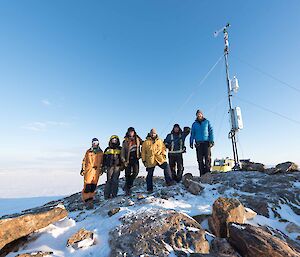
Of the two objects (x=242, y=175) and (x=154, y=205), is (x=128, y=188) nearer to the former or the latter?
(x=154, y=205)

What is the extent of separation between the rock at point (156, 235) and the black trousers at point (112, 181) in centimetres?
299

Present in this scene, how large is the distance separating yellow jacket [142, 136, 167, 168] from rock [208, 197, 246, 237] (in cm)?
327

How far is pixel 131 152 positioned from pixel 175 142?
190 cm

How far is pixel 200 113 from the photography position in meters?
10.1

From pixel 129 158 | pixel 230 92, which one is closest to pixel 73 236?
pixel 129 158

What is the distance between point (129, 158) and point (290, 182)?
19.9 feet

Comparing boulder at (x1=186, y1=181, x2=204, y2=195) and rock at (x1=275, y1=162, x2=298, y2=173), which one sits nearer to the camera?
boulder at (x1=186, y1=181, x2=204, y2=195)

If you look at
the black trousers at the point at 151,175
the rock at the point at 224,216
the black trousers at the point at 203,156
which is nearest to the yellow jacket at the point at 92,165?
the black trousers at the point at 151,175

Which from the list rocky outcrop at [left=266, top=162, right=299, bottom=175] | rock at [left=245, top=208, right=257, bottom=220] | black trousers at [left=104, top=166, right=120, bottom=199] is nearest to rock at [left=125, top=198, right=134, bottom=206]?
black trousers at [left=104, top=166, right=120, bottom=199]

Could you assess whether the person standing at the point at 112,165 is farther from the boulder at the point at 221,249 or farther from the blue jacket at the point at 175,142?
the boulder at the point at 221,249

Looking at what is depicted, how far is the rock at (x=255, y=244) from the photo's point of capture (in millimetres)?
4453

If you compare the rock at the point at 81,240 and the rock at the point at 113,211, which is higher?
the rock at the point at 113,211

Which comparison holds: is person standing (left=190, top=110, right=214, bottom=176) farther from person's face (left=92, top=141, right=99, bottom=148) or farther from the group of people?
Result: person's face (left=92, top=141, right=99, bottom=148)

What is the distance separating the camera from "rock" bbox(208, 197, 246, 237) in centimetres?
555
